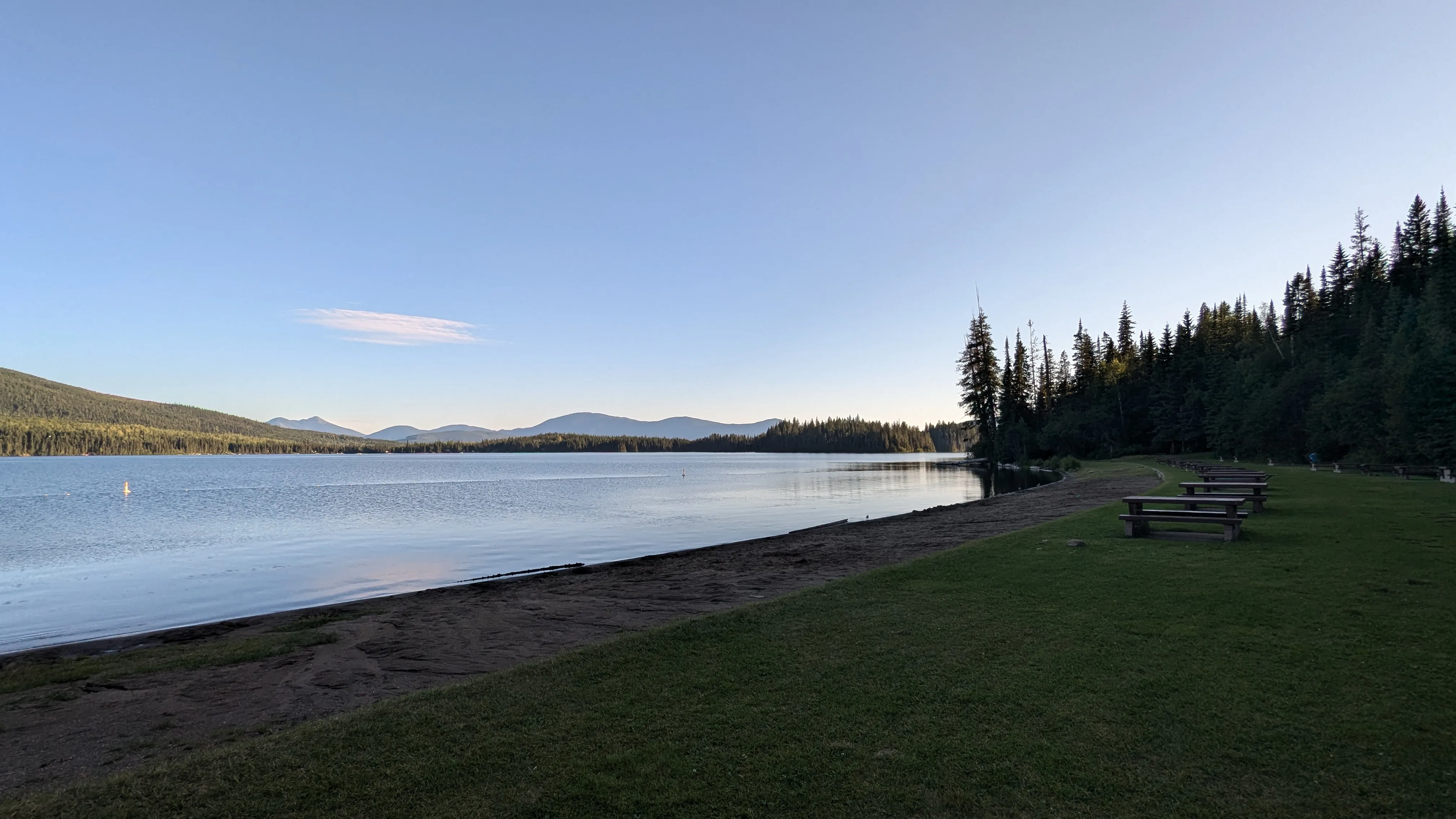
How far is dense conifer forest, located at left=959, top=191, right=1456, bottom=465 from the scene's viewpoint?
34.0 meters

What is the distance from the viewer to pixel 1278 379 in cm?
5681

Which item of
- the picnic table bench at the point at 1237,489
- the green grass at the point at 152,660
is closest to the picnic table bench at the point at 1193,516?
the picnic table bench at the point at 1237,489

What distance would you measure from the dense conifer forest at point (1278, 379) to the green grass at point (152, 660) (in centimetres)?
4328

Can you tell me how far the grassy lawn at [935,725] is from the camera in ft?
13.8

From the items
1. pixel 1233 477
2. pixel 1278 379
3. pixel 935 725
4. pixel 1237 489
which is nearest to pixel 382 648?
pixel 935 725

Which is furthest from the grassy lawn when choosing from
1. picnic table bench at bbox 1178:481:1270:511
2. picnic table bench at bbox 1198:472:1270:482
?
picnic table bench at bbox 1198:472:1270:482

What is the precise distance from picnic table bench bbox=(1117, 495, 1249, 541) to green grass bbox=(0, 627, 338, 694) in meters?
15.4

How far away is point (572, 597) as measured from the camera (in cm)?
1370

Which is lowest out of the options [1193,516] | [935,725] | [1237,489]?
[935,725]

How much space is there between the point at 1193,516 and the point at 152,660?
18467 mm

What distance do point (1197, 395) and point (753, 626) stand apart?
248 ft

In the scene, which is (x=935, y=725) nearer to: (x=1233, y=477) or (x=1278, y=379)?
(x=1233, y=477)

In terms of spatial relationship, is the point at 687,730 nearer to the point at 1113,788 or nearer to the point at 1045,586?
the point at 1113,788

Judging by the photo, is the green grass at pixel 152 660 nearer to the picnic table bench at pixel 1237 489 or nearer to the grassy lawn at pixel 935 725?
the grassy lawn at pixel 935 725
